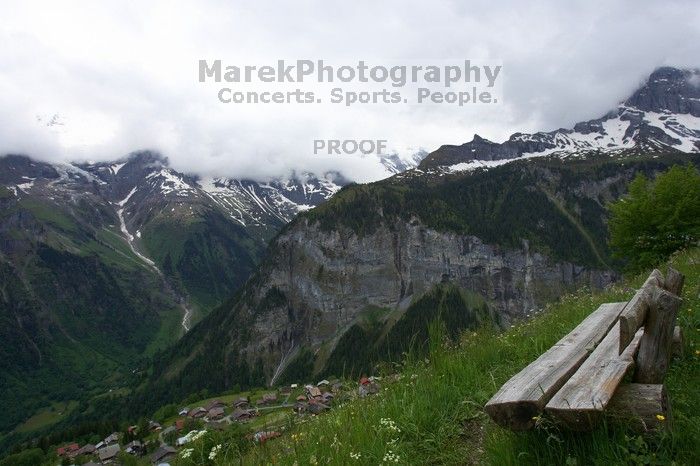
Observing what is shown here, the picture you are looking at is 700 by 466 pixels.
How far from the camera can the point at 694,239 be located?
25.9 meters

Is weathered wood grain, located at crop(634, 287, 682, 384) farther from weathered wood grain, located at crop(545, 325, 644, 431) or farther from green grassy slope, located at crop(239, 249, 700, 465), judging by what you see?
green grassy slope, located at crop(239, 249, 700, 465)

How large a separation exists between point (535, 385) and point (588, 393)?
43cm

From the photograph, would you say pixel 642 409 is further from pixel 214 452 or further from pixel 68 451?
pixel 68 451

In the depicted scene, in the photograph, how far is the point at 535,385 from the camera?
4.12 meters

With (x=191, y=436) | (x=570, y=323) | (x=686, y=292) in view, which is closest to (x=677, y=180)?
(x=686, y=292)

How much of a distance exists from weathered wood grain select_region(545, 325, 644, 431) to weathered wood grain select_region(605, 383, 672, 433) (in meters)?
0.18

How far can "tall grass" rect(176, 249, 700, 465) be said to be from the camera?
3.82 m

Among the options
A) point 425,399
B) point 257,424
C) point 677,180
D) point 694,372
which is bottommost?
point 257,424

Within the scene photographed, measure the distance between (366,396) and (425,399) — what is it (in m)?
1.10

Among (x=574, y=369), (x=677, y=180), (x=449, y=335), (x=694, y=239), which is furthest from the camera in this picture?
(x=677, y=180)

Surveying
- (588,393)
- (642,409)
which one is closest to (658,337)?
(642,409)

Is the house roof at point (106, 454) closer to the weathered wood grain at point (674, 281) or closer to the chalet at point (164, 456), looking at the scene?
the chalet at point (164, 456)

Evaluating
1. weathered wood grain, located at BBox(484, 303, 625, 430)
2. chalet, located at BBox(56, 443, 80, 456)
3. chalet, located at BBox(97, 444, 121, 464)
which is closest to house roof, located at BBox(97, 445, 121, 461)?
chalet, located at BBox(97, 444, 121, 464)

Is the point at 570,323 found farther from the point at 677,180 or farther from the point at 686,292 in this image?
the point at 677,180
